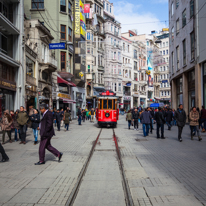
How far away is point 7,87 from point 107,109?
27.9 ft

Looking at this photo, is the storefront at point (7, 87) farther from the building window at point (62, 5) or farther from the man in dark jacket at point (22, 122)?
the building window at point (62, 5)

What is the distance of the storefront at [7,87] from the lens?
19578 mm

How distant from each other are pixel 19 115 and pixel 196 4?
1877 centimetres

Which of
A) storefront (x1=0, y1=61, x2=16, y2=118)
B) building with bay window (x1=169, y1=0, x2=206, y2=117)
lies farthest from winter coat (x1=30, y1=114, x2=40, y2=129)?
building with bay window (x1=169, y1=0, x2=206, y2=117)

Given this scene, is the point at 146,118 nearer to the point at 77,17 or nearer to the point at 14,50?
the point at 14,50

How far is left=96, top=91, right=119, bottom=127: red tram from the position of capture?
23.3 metres

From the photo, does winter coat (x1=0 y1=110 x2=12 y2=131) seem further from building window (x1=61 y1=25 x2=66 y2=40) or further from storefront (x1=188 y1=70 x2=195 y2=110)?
building window (x1=61 y1=25 x2=66 y2=40)

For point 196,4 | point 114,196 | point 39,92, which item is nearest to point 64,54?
point 39,92

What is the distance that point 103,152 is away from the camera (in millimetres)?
10242

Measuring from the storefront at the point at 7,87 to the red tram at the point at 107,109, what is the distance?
7.35 meters

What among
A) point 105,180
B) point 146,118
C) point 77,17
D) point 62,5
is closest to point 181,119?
point 146,118

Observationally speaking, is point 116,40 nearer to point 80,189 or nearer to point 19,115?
point 19,115

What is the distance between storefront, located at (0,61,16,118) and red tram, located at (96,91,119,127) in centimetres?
735

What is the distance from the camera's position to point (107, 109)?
23.5 meters
